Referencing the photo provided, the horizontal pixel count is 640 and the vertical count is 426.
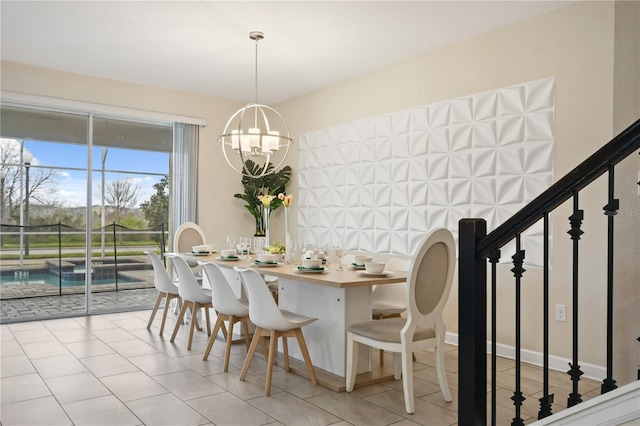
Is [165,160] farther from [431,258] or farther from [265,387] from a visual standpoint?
[431,258]

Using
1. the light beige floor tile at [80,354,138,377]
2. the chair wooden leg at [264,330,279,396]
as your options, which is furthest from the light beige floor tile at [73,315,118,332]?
the chair wooden leg at [264,330,279,396]

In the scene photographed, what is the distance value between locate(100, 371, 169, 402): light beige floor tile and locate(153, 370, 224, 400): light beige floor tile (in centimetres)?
6

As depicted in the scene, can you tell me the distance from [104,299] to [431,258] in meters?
4.62

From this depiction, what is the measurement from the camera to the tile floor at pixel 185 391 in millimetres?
2789

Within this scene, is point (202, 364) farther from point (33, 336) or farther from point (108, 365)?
point (33, 336)

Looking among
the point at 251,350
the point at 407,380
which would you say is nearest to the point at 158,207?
the point at 251,350

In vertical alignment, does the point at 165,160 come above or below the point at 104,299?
above

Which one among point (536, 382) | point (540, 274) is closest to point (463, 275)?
point (536, 382)

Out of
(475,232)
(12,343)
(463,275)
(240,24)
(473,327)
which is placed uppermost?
(240,24)

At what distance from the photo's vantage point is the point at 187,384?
3.34 m

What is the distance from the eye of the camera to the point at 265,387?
3.25 meters

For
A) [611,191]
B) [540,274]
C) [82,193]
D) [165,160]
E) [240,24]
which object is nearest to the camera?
[611,191]

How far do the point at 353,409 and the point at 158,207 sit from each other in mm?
4358

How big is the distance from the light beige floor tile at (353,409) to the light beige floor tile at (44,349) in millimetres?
2413
